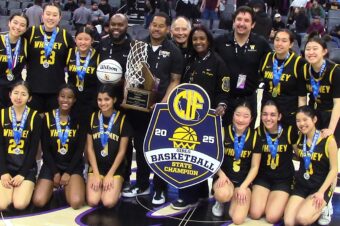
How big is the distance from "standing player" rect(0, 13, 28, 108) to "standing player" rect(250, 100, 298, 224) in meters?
2.29

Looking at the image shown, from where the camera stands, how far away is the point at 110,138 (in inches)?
189

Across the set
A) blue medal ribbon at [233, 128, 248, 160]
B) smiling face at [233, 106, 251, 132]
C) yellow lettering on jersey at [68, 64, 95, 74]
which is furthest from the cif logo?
yellow lettering on jersey at [68, 64, 95, 74]

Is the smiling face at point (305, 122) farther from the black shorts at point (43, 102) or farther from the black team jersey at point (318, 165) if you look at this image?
the black shorts at point (43, 102)

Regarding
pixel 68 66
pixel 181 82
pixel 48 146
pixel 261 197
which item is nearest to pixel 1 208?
pixel 48 146

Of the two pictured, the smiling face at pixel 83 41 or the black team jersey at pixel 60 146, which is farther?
the smiling face at pixel 83 41

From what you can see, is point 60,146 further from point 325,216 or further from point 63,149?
point 325,216

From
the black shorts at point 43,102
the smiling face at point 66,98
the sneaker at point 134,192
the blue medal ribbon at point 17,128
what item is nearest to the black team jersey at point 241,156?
the sneaker at point 134,192

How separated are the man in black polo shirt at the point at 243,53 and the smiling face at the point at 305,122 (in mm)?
489

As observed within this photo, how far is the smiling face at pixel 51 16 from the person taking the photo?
16.1ft

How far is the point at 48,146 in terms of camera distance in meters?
4.80

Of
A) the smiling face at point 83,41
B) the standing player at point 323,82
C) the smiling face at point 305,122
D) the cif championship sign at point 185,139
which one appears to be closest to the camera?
the smiling face at point 305,122

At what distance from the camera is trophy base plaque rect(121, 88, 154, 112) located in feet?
14.9

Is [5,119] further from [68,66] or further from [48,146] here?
[68,66]

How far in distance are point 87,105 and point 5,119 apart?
77 cm
